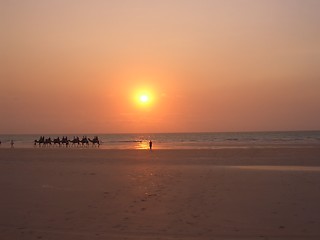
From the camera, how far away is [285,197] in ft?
35.7

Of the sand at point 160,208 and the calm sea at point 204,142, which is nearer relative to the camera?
the sand at point 160,208

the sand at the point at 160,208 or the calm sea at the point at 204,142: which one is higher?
the calm sea at the point at 204,142

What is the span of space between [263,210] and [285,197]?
1.89m

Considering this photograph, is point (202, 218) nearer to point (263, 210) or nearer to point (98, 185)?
point (263, 210)

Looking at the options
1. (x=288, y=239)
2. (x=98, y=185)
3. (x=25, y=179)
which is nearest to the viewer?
(x=288, y=239)

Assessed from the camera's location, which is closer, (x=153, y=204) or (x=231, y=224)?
(x=231, y=224)

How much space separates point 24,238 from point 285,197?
712 centimetres

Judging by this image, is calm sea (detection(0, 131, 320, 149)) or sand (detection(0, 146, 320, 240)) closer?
sand (detection(0, 146, 320, 240))

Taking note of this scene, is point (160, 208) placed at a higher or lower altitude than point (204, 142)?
lower

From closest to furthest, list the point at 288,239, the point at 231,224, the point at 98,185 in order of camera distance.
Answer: the point at 288,239
the point at 231,224
the point at 98,185

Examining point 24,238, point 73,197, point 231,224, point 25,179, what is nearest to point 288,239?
point 231,224

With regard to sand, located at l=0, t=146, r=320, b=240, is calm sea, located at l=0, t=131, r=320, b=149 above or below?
above

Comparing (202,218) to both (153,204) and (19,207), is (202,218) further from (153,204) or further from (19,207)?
(19,207)

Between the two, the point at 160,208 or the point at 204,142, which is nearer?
the point at 160,208
